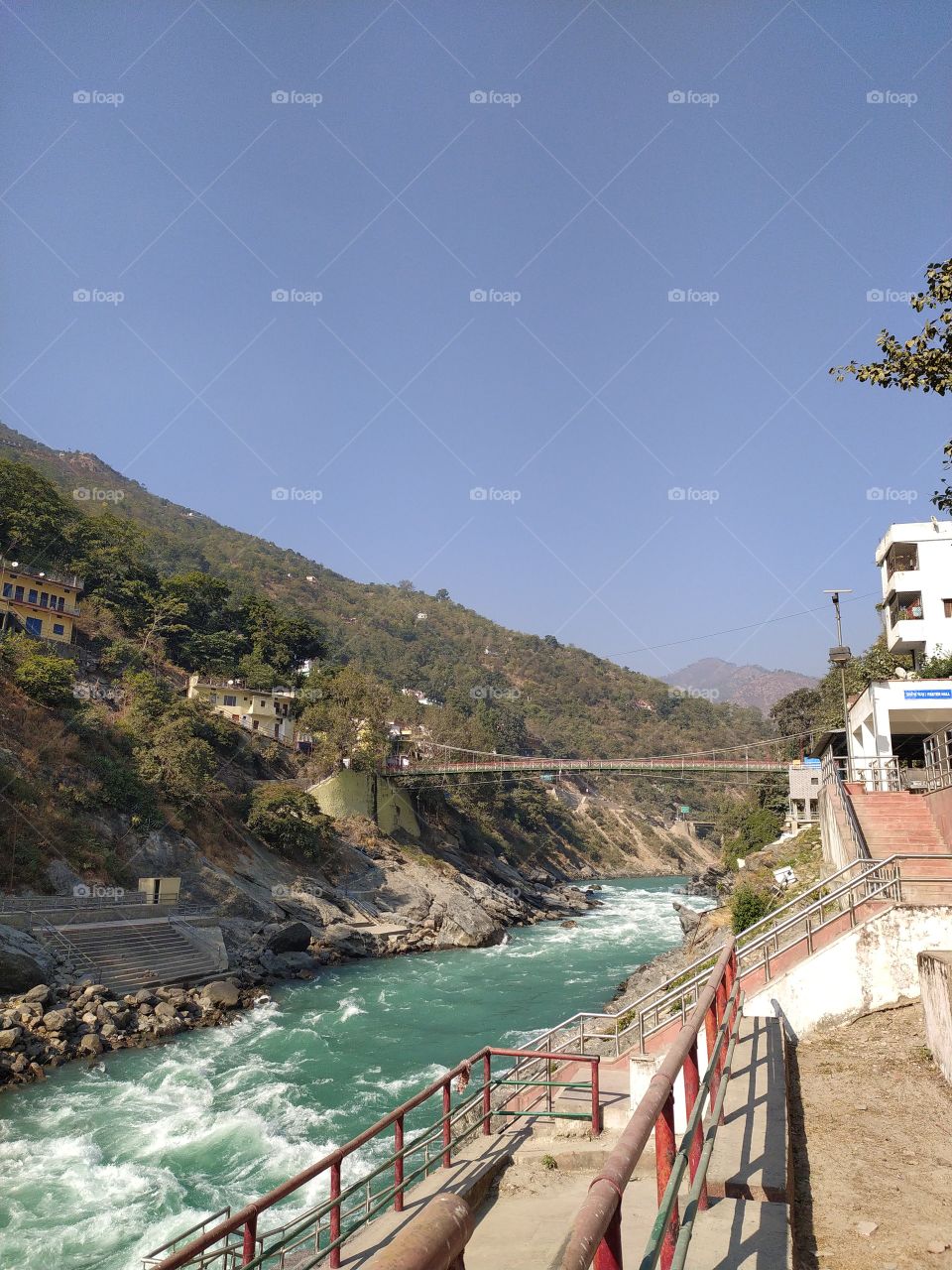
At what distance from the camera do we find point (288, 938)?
1192 inches

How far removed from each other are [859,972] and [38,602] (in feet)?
157

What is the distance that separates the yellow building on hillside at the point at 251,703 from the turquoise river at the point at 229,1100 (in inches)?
1112

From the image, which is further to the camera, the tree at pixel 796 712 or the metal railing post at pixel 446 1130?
the tree at pixel 796 712

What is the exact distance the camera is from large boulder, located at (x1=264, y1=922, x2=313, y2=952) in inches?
1172

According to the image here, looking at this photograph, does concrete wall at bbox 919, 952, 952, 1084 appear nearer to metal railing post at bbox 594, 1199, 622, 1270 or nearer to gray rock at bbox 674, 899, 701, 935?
metal railing post at bbox 594, 1199, 622, 1270

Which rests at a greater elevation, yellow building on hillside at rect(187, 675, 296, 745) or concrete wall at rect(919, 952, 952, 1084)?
yellow building on hillside at rect(187, 675, 296, 745)

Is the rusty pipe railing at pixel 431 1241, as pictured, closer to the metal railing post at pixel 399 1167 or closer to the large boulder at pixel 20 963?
the metal railing post at pixel 399 1167

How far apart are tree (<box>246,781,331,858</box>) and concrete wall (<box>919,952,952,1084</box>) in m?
34.6

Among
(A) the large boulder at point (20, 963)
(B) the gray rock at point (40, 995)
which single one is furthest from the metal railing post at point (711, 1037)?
(A) the large boulder at point (20, 963)

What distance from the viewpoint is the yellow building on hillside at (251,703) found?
54875 millimetres

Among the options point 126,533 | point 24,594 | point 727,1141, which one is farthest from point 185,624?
point 727,1141

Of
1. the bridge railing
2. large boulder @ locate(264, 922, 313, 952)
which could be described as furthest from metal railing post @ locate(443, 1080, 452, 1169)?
large boulder @ locate(264, 922, 313, 952)

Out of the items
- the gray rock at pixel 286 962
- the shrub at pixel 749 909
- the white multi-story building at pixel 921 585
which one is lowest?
the gray rock at pixel 286 962

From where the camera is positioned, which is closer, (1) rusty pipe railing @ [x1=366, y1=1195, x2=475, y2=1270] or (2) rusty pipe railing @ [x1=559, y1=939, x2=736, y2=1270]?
(1) rusty pipe railing @ [x1=366, y1=1195, x2=475, y2=1270]
